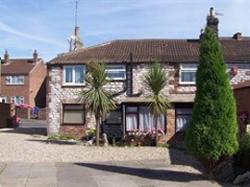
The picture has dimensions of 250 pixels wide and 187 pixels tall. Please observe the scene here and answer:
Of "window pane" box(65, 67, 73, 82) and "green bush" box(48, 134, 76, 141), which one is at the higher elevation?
"window pane" box(65, 67, 73, 82)

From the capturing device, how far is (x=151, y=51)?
117ft

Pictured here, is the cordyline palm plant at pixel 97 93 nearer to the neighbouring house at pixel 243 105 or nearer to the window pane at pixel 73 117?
the window pane at pixel 73 117

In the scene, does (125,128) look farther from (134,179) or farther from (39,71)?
(39,71)

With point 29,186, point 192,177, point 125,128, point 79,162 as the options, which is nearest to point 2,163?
point 79,162

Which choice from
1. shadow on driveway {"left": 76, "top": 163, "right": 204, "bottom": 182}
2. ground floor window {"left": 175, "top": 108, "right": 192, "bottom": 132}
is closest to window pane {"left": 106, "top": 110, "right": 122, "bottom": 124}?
ground floor window {"left": 175, "top": 108, "right": 192, "bottom": 132}

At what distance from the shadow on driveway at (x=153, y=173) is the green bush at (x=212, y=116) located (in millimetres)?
829

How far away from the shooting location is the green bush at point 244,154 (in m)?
15.3

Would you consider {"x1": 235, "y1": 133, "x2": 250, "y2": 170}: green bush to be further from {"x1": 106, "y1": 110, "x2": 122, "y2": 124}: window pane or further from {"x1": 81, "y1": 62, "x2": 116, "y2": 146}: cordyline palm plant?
{"x1": 106, "y1": 110, "x2": 122, "y2": 124}: window pane

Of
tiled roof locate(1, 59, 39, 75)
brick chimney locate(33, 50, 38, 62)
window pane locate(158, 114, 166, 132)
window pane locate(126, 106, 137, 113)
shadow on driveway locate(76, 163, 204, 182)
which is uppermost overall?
brick chimney locate(33, 50, 38, 62)

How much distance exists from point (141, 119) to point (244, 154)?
15783mm

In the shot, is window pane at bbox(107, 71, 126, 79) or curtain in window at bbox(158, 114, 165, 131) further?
window pane at bbox(107, 71, 126, 79)

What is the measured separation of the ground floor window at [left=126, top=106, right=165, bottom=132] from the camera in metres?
31.0

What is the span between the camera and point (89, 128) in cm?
3403

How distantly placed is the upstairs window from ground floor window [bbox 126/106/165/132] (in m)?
42.5
